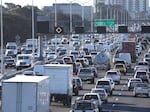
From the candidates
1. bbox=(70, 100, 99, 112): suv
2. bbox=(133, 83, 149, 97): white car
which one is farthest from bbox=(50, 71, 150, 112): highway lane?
bbox=(70, 100, 99, 112): suv

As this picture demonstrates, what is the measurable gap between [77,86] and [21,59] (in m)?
27.4

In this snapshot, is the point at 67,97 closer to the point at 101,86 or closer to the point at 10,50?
the point at 101,86

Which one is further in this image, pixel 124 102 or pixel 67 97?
pixel 124 102

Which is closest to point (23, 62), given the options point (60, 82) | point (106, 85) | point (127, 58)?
point (127, 58)

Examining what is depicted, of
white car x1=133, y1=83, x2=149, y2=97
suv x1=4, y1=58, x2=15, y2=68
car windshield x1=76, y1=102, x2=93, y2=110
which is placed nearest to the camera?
car windshield x1=76, y1=102, x2=93, y2=110

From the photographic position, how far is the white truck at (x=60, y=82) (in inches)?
1428

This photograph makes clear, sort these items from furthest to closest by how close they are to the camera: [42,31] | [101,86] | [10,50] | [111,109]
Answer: [10,50], [42,31], [101,86], [111,109]

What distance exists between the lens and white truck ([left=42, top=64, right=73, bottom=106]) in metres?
36.3

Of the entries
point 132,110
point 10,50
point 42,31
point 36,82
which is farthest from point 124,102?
point 10,50

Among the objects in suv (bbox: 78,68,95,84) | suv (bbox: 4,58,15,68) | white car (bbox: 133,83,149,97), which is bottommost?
white car (bbox: 133,83,149,97)

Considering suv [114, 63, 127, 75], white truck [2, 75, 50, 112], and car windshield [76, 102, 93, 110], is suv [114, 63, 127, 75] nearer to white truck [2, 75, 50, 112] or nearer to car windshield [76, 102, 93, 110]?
car windshield [76, 102, 93, 110]

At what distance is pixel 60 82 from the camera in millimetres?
36344

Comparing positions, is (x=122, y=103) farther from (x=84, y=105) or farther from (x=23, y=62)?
(x=23, y=62)

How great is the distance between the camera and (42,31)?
70.1 meters
